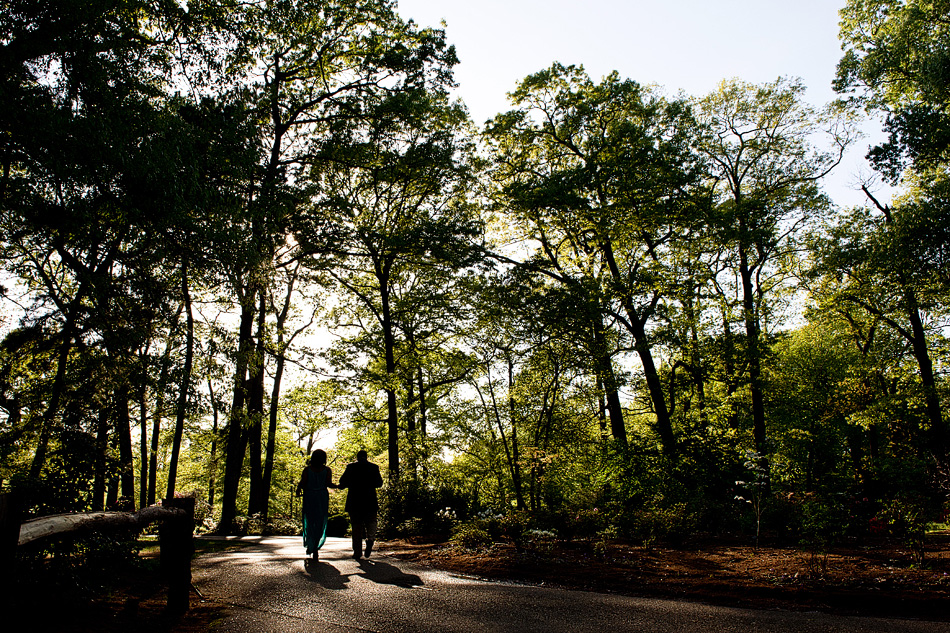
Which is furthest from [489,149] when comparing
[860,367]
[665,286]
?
[860,367]

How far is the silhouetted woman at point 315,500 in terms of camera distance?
864 cm

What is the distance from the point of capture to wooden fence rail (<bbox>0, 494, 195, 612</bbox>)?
355cm

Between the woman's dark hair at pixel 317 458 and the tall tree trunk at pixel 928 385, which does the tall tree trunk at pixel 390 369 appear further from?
the tall tree trunk at pixel 928 385

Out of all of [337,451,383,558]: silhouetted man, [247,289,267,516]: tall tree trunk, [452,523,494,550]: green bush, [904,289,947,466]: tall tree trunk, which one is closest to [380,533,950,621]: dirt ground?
[452,523,494,550]: green bush

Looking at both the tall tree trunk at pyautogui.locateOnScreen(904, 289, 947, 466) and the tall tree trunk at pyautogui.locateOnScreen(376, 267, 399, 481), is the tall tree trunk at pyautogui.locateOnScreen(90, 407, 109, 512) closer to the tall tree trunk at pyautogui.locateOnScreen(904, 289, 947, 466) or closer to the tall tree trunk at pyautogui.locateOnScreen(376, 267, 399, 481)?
the tall tree trunk at pyautogui.locateOnScreen(376, 267, 399, 481)

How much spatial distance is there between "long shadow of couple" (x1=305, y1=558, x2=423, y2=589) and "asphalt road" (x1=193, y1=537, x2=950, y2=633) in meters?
0.01

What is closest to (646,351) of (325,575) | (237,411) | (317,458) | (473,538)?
(473,538)

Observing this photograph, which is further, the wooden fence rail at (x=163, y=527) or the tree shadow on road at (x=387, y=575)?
the tree shadow on road at (x=387, y=575)

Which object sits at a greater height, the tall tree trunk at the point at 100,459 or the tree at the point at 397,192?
the tree at the point at 397,192

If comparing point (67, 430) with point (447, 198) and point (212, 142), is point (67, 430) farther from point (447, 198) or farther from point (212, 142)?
point (447, 198)

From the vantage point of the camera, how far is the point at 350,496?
361 inches

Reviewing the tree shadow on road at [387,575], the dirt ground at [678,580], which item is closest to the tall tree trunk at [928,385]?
the dirt ground at [678,580]

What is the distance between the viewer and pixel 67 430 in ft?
26.7

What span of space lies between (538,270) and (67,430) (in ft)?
35.7
